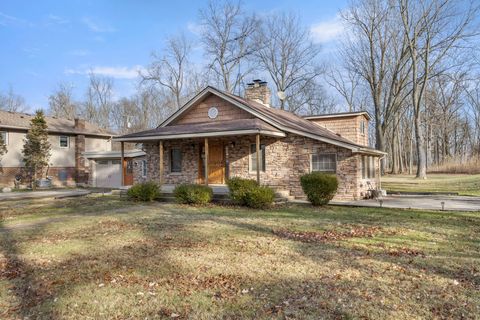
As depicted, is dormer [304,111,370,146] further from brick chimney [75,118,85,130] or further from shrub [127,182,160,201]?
brick chimney [75,118,85,130]

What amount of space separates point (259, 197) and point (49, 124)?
72.8 ft

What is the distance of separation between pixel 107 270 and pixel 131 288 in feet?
2.91

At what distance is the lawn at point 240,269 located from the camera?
3910mm

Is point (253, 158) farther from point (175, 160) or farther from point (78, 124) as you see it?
point (78, 124)

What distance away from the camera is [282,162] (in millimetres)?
15680

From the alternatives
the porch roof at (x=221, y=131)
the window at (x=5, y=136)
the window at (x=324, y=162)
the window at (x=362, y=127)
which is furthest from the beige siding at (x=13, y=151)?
the window at (x=362, y=127)

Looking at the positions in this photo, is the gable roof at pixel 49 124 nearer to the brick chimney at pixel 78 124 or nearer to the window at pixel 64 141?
the brick chimney at pixel 78 124

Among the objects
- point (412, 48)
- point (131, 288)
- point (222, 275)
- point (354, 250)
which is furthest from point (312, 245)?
point (412, 48)

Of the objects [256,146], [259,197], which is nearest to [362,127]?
[256,146]

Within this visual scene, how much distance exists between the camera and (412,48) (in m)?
28.1

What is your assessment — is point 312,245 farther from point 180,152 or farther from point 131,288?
point 180,152

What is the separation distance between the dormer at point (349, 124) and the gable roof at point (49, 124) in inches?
755

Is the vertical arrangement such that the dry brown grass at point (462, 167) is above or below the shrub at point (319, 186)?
above

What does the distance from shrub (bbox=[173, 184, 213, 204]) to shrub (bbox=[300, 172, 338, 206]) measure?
346 centimetres
